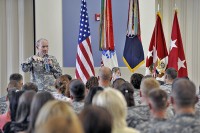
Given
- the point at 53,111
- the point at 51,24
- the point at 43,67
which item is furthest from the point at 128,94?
the point at 51,24

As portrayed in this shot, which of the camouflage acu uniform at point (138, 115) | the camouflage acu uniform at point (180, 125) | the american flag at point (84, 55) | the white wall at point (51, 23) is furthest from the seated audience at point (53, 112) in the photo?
the white wall at point (51, 23)

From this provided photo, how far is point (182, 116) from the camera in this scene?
2465mm

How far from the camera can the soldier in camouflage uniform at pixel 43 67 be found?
5.64 metres

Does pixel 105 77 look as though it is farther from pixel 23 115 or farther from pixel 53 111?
pixel 53 111

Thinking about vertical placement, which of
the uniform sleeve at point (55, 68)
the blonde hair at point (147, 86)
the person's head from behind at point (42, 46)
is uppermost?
the person's head from behind at point (42, 46)

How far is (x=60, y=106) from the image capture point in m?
1.85

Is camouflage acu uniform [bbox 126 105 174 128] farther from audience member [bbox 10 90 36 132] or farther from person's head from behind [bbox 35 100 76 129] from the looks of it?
person's head from behind [bbox 35 100 76 129]

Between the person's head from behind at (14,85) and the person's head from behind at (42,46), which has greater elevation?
the person's head from behind at (42,46)

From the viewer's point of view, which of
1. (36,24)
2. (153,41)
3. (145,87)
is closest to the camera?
(145,87)

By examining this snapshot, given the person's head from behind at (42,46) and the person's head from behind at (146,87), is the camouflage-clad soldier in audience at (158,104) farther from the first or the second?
the person's head from behind at (42,46)

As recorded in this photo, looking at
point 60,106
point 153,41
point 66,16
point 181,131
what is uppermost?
point 66,16

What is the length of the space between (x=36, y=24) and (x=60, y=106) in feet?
18.3

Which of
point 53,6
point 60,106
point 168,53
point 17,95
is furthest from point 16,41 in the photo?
point 60,106

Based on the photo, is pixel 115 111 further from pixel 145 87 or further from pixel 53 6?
pixel 53 6
